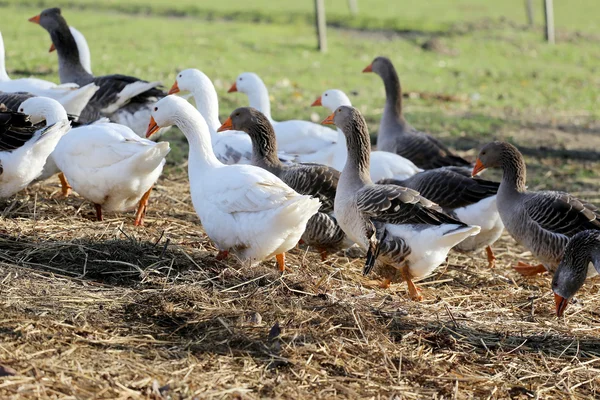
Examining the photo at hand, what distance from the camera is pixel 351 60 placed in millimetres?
15820

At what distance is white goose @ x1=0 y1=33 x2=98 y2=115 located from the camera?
796cm

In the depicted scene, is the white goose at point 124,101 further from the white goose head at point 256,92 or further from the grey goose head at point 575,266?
the grey goose head at point 575,266

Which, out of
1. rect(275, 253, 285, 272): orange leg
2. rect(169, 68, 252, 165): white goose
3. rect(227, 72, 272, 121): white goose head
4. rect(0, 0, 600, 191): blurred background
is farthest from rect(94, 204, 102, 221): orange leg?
rect(0, 0, 600, 191): blurred background

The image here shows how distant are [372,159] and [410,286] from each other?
2.09 metres

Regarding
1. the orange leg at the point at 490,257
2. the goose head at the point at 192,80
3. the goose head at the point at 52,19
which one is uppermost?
the goose head at the point at 52,19

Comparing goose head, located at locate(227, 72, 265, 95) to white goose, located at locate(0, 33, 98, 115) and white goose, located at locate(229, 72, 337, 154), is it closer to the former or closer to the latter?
white goose, located at locate(229, 72, 337, 154)

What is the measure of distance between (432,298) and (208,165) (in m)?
1.88

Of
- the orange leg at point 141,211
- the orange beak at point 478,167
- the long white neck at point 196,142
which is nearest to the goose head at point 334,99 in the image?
the orange beak at point 478,167

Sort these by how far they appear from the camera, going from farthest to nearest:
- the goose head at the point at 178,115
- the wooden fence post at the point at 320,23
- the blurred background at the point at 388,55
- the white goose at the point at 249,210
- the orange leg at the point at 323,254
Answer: the wooden fence post at the point at 320,23 → the blurred background at the point at 388,55 → the orange leg at the point at 323,254 → the goose head at the point at 178,115 → the white goose at the point at 249,210

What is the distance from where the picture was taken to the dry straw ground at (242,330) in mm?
3871

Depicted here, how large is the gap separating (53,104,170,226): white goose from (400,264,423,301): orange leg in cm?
200

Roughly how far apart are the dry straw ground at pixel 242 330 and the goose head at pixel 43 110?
1289 mm

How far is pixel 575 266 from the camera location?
5.38 metres

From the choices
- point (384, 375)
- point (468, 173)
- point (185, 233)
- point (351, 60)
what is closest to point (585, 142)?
point (468, 173)
